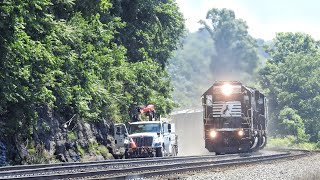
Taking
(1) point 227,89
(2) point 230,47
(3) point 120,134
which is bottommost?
(3) point 120,134

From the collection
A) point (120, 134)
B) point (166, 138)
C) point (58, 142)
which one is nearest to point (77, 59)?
point (58, 142)

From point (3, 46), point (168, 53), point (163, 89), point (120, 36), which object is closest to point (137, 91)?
point (120, 36)

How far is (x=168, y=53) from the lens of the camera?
56188 mm

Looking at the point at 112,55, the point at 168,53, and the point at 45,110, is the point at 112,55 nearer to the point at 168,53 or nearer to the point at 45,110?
the point at 45,110

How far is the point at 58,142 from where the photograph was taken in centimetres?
2958

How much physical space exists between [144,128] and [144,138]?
1.12m

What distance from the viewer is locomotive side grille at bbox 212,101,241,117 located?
3819 cm

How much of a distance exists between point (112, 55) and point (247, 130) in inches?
369

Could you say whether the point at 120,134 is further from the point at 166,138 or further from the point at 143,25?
the point at 143,25

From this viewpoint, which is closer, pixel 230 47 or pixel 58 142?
pixel 58 142

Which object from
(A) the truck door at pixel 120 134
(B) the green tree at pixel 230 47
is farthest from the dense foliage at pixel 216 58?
(A) the truck door at pixel 120 134

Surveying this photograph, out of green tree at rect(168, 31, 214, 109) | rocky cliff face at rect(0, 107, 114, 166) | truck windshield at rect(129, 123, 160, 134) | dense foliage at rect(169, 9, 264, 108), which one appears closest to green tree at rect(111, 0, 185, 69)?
rocky cliff face at rect(0, 107, 114, 166)

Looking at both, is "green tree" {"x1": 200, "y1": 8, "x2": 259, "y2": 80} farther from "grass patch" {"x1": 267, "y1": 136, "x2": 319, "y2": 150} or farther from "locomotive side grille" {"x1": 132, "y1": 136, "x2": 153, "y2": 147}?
"locomotive side grille" {"x1": 132, "y1": 136, "x2": 153, "y2": 147}

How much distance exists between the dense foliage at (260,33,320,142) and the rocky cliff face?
4667 cm
